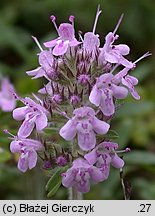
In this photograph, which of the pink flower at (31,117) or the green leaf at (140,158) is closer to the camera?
the pink flower at (31,117)

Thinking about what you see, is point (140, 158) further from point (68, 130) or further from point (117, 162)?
point (68, 130)

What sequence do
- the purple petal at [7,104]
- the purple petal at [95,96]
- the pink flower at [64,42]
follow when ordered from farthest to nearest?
the purple petal at [7,104], the pink flower at [64,42], the purple petal at [95,96]

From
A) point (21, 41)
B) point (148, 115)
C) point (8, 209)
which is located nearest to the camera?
point (8, 209)

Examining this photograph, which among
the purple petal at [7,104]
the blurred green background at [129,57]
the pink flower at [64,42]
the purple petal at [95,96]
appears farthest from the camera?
the blurred green background at [129,57]

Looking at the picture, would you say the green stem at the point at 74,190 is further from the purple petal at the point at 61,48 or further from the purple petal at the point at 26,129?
the purple petal at the point at 61,48

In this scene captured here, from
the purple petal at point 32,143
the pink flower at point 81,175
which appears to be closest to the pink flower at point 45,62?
the purple petal at point 32,143

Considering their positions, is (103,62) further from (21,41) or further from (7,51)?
(7,51)

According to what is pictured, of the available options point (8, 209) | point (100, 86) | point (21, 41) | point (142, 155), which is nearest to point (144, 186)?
point (142, 155)
